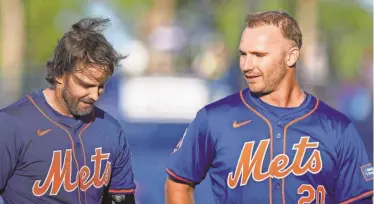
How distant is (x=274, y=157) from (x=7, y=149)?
4.20ft

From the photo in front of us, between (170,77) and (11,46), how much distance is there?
659 cm

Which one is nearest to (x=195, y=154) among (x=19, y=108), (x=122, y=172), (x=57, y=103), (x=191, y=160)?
(x=191, y=160)

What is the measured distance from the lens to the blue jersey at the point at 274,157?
13.0 ft

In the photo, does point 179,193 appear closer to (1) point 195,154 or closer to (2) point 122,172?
(1) point 195,154

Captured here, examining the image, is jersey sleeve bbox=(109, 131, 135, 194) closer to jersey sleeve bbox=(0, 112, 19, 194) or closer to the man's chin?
the man's chin

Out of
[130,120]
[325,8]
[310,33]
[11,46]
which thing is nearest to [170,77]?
[130,120]

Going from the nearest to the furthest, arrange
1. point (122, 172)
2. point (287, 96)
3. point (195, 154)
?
point (195, 154) → point (287, 96) → point (122, 172)

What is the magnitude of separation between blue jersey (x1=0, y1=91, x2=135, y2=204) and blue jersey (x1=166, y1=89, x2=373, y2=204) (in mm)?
353

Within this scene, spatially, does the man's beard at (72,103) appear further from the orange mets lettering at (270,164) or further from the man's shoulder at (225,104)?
the orange mets lettering at (270,164)

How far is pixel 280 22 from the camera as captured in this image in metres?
4.02

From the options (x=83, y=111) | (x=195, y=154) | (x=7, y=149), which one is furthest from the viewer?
(x=195, y=154)

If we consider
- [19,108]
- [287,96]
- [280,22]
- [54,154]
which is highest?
[280,22]

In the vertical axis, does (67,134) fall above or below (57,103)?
below

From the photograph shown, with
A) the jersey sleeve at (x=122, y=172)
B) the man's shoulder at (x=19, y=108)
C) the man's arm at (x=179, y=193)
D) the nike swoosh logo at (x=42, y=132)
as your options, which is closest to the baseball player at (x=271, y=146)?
the man's arm at (x=179, y=193)
